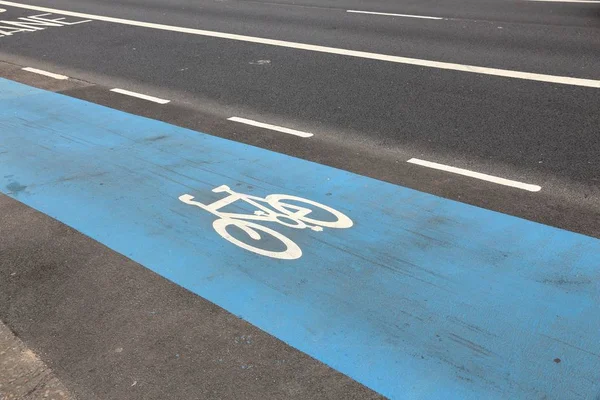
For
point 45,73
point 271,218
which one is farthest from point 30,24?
point 271,218

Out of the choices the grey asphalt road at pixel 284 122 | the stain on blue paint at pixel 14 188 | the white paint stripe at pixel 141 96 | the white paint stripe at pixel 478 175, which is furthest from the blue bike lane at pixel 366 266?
the white paint stripe at pixel 141 96

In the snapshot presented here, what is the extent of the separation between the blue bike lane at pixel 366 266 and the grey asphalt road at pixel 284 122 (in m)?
0.25

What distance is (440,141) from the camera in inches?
320

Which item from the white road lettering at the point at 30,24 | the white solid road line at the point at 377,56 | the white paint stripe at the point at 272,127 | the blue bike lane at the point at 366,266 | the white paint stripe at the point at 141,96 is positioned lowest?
the blue bike lane at the point at 366,266

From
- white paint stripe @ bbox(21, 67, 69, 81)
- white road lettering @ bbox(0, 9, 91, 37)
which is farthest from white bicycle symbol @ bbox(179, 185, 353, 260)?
white road lettering @ bbox(0, 9, 91, 37)

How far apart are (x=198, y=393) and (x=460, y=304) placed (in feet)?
6.38

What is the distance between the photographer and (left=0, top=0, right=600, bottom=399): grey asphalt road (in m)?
4.44

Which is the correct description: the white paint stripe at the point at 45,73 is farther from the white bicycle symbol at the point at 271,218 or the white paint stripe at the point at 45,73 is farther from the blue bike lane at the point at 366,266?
the white bicycle symbol at the point at 271,218

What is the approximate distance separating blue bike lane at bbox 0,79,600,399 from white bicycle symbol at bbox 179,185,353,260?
0.26ft

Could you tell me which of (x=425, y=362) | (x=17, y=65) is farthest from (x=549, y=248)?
(x=17, y=65)

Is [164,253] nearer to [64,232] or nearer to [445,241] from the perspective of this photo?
[64,232]

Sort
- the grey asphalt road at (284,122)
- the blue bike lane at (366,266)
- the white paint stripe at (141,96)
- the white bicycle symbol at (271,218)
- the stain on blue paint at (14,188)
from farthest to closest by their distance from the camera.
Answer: the white paint stripe at (141,96) < the stain on blue paint at (14,188) < the white bicycle symbol at (271,218) < the grey asphalt road at (284,122) < the blue bike lane at (366,266)

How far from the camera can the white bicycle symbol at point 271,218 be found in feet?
18.9

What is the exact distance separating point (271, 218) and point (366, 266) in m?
1.21
